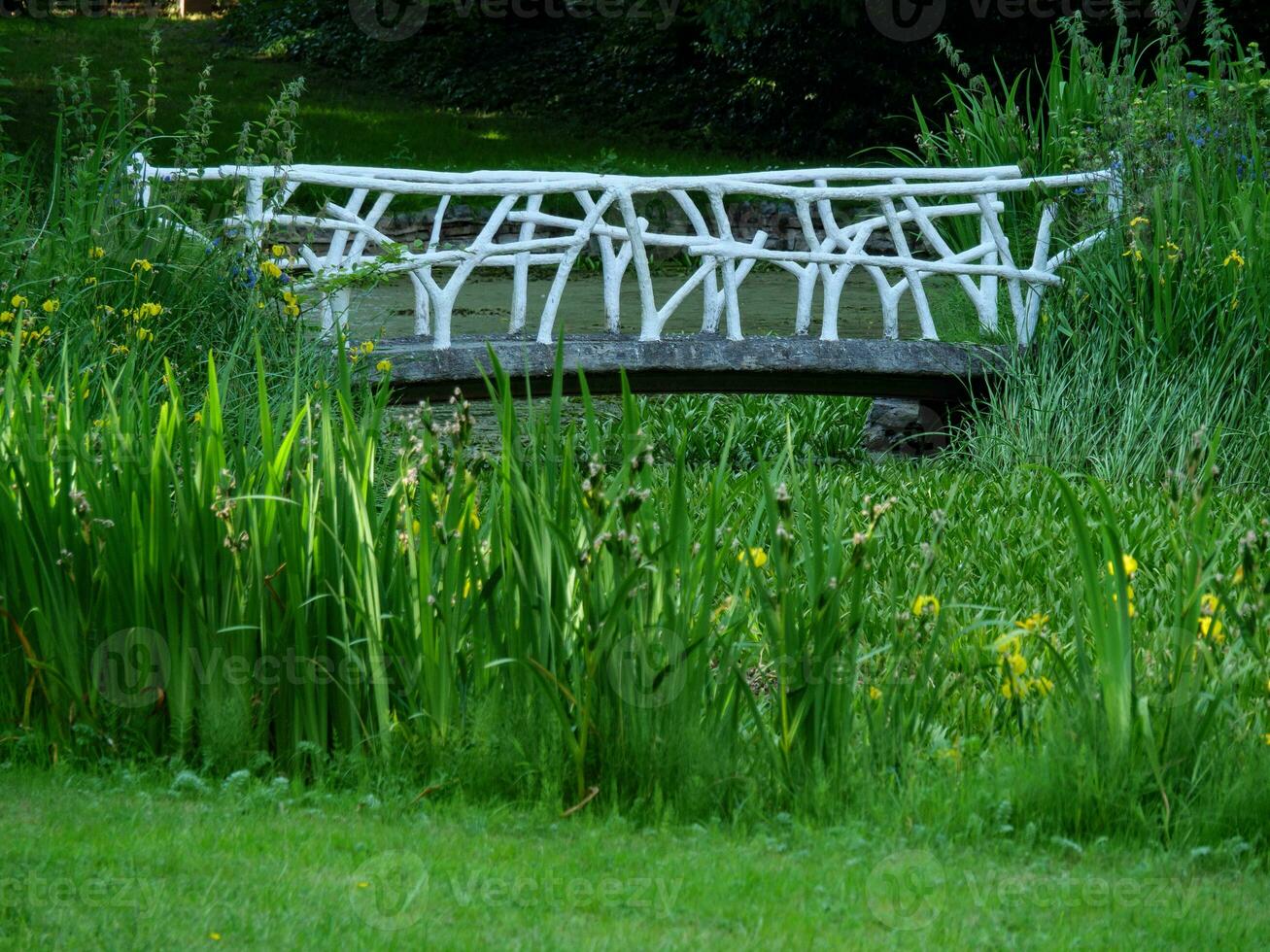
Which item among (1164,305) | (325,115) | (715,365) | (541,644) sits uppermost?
(325,115)

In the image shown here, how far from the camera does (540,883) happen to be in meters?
2.42

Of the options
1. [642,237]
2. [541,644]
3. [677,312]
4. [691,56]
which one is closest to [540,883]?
[541,644]

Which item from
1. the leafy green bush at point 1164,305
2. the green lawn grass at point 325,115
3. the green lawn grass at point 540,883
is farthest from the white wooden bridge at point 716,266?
the green lawn grass at point 325,115

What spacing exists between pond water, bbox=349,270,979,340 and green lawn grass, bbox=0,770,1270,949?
517 cm

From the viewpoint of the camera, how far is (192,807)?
276 centimetres

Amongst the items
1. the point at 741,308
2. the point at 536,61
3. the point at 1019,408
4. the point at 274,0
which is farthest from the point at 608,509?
the point at 274,0

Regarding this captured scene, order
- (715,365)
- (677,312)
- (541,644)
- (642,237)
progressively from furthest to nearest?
1. (677,312)
2. (715,365)
3. (642,237)
4. (541,644)

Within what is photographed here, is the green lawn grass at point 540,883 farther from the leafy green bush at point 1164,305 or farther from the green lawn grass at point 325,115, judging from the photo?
the green lawn grass at point 325,115

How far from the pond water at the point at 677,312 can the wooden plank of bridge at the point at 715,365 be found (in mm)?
750

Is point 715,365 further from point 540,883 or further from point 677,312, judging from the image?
point 540,883

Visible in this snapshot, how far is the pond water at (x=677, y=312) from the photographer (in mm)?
8680

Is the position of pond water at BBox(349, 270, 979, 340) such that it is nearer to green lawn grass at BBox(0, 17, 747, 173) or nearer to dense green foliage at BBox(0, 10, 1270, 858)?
green lawn grass at BBox(0, 17, 747, 173)

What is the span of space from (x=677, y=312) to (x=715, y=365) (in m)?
4.08

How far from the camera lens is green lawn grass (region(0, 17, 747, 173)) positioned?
15.6 m
